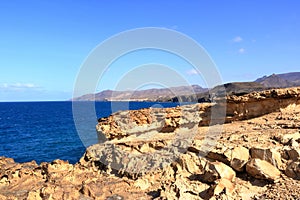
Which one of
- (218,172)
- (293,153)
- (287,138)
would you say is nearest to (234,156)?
(218,172)

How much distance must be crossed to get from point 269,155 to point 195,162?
306 centimetres

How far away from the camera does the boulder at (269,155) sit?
11197 mm

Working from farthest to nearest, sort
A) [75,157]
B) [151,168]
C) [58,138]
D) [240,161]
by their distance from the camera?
[58,138]
[75,157]
[151,168]
[240,161]

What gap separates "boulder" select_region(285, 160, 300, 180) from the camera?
34.3ft

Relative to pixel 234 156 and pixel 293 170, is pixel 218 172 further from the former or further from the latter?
pixel 293 170

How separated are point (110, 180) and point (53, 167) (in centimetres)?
369

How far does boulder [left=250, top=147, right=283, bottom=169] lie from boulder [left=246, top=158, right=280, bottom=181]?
7.7 inches

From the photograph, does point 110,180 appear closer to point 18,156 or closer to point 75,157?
point 75,157

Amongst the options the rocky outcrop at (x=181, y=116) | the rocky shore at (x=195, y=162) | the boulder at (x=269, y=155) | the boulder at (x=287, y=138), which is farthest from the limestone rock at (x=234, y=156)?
the rocky outcrop at (x=181, y=116)

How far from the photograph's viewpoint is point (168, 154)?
48.9 ft

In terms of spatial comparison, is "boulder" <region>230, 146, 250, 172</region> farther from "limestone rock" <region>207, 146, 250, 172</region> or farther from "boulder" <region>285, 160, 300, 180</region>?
"boulder" <region>285, 160, 300, 180</region>

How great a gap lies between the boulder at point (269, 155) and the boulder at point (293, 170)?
1.23 ft

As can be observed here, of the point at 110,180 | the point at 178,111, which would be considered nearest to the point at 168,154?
the point at 110,180

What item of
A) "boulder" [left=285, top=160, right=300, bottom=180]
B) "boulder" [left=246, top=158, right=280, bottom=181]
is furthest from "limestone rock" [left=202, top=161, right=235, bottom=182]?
"boulder" [left=285, top=160, right=300, bottom=180]
